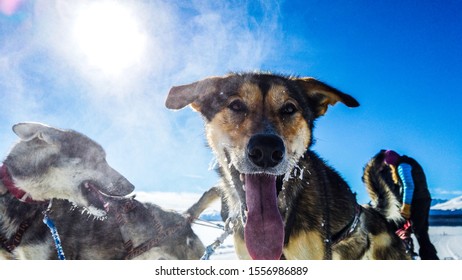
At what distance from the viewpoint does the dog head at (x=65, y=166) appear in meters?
3.06

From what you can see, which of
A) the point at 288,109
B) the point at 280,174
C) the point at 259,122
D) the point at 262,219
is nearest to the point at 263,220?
the point at 262,219

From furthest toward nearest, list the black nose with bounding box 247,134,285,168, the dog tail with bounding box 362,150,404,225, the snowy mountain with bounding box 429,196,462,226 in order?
the snowy mountain with bounding box 429,196,462,226 → the dog tail with bounding box 362,150,404,225 → the black nose with bounding box 247,134,285,168

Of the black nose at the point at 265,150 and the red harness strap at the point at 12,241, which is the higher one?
the black nose at the point at 265,150

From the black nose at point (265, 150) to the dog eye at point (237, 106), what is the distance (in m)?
0.27

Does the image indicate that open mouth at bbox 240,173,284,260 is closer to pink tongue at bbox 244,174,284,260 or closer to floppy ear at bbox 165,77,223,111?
pink tongue at bbox 244,174,284,260

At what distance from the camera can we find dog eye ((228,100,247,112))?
2.43 metres

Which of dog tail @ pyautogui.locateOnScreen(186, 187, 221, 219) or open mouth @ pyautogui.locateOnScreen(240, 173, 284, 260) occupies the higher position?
dog tail @ pyautogui.locateOnScreen(186, 187, 221, 219)

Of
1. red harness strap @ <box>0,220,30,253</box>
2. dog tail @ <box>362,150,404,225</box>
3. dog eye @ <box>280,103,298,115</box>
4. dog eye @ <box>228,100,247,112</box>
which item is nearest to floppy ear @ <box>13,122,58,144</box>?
red harness strap @ <box>0,220,30,253</box>

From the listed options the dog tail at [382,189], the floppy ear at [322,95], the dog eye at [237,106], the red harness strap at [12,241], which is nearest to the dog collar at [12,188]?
the red harness strap at [12,241]

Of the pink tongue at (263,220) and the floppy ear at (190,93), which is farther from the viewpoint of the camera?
the floppy ear at (190,93)

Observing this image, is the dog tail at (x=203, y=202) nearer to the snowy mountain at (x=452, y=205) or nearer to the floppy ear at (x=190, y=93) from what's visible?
the floppy ear at (x=190, y=93)
